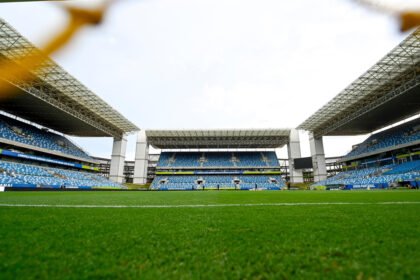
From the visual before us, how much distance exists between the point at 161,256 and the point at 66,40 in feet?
11.1

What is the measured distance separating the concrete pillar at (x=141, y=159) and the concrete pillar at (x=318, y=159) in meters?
32.2

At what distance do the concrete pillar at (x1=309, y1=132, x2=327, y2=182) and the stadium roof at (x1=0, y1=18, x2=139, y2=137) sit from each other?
110 ft

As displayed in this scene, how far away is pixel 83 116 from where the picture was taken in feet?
91.2

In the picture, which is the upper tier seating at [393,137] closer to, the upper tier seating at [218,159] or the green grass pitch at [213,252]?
the upper tier seating at [218,159]

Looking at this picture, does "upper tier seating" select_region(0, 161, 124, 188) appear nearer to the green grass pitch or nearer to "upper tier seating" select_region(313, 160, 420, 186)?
the green grass pitch

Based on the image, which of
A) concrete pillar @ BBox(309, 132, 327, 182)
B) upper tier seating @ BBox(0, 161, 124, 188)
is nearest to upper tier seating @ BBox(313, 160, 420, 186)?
concrete pillar @ BBox(309, 132, 327, 182)

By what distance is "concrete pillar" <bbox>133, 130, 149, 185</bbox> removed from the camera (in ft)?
125

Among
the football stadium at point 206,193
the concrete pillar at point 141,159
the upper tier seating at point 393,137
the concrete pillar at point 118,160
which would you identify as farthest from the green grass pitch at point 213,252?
the concrete pillar at point 141,159

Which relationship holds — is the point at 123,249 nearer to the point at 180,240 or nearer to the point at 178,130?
the point at 180,240

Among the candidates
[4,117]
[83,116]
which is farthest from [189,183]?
[4,117]

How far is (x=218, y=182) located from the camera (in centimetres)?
3900

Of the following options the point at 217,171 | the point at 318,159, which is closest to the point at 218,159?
the point at 217,171

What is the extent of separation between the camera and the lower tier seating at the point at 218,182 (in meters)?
37.3

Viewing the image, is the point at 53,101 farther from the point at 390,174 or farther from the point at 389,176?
the point at 390,174
